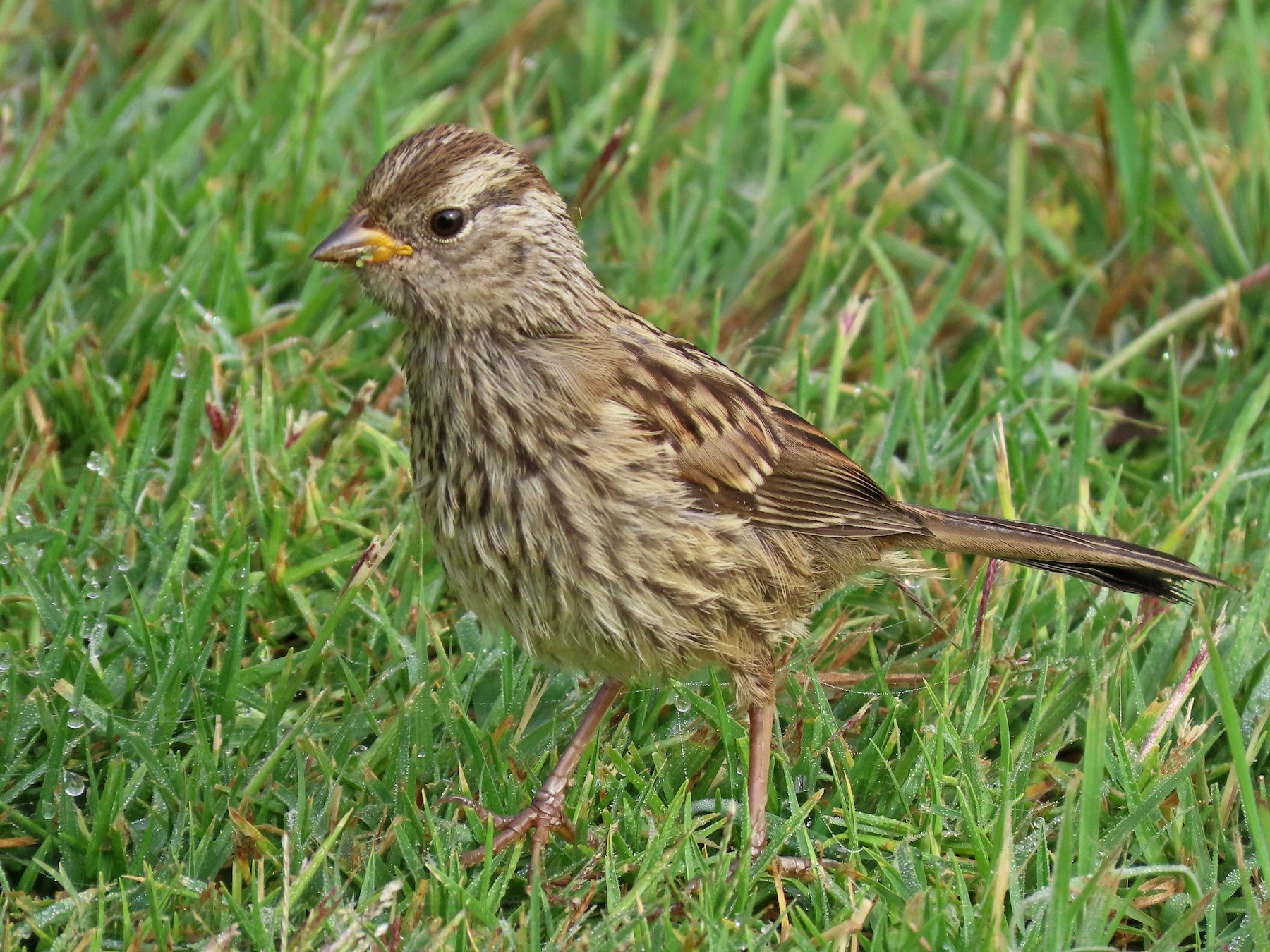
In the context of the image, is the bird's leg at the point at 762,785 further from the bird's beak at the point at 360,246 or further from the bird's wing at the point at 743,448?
the bird's beak at the point at 360,246

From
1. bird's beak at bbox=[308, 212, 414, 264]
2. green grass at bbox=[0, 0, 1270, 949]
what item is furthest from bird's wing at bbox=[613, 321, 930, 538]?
bird's beak at bbox=[308, 212, 414, 264]

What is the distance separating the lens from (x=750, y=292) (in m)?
5.61

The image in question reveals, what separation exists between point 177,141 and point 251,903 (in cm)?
311

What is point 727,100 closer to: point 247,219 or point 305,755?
point 247,219

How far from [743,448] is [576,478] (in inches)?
20.0

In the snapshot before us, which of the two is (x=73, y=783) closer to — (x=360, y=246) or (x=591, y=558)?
(x=591, y=558)

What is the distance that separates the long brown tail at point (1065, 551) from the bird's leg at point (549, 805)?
929mm

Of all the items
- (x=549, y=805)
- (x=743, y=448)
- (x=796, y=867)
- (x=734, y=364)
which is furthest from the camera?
(x=734, y=364)

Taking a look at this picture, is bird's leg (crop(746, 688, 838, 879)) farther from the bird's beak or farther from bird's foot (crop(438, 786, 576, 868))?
the bird's beak

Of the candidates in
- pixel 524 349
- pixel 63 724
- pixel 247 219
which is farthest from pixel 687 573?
pixel 247 219

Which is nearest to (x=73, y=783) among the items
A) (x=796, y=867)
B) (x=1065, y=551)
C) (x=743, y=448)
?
(x=796, y=867)

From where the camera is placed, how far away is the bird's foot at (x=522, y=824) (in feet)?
12.0

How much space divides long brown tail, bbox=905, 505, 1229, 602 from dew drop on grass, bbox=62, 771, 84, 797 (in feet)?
6.89

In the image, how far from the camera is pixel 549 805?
384 centimetres
